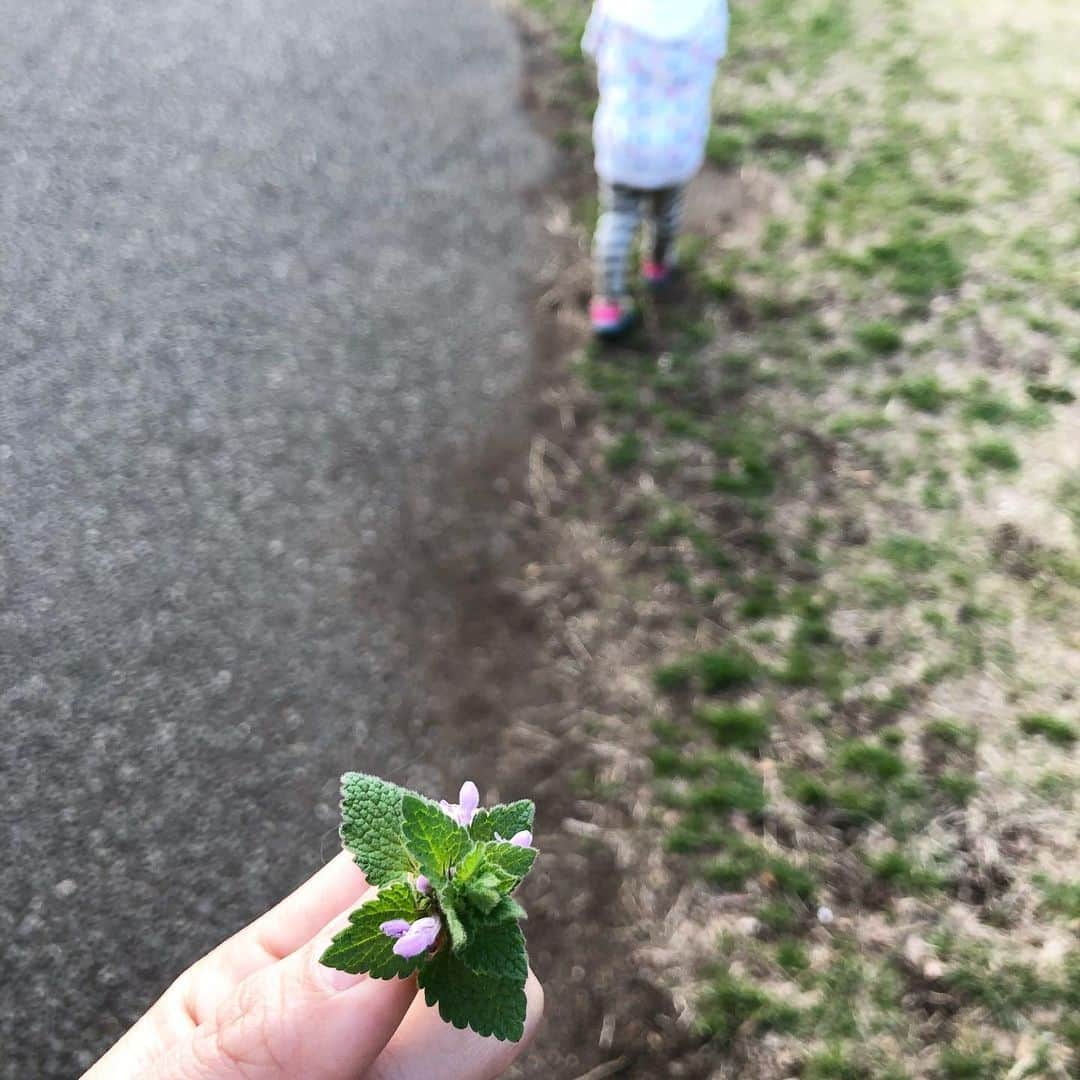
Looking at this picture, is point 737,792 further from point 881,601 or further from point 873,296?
point 873,296

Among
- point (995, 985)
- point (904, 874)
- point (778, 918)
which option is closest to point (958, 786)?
point (904, 874)

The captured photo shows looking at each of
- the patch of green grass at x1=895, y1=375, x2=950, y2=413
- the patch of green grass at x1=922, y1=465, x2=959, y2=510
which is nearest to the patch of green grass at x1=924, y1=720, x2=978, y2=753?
the patch of green grass at x1=922, y1=465, x2=959, y2=510

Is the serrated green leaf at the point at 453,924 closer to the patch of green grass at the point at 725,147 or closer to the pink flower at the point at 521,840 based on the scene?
the pink flower at the point at 521,840

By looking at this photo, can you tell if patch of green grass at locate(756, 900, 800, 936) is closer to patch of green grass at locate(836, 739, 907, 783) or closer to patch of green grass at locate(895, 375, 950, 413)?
patch of green grass at locate(836, 739, 907, 783)

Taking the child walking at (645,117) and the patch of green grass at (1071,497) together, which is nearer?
the patch of green grass at (1071,497)

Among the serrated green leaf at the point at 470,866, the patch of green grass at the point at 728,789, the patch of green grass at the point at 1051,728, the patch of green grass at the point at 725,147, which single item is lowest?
the patch of green grass at the point at 728,789

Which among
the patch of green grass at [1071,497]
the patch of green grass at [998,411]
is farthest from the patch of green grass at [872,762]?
the patch of green grass at [998,411]
